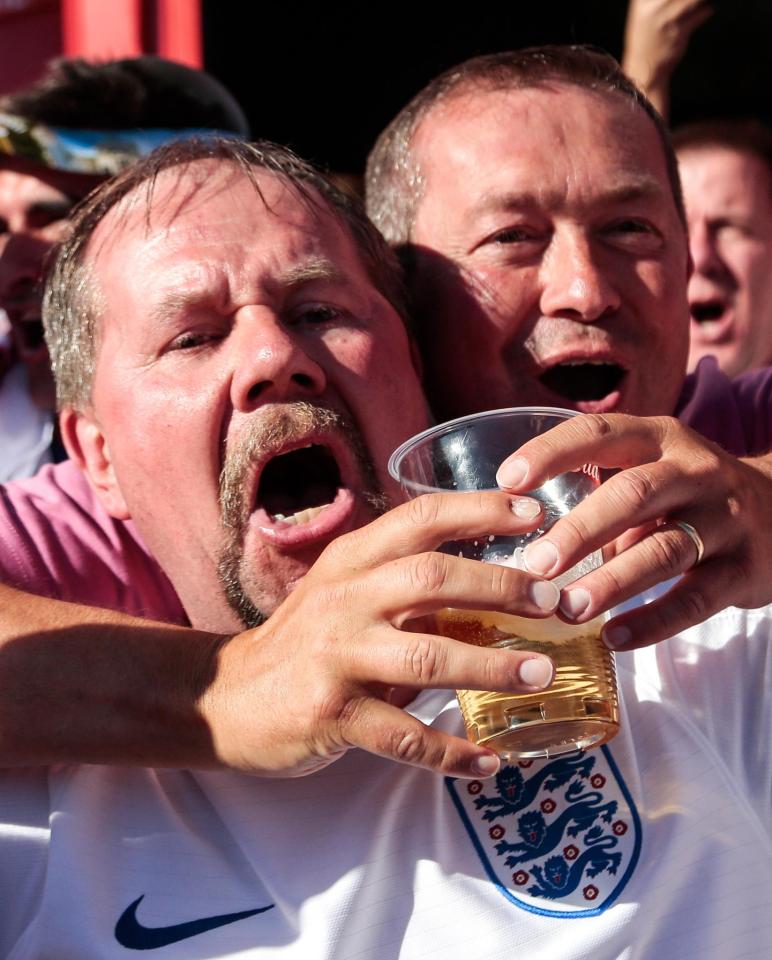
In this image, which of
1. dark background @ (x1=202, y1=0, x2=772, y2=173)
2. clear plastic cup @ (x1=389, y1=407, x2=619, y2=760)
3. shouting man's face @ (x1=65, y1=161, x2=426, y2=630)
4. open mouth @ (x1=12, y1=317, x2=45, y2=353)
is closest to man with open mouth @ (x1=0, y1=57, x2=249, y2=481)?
A: open mouth @ (x1=12, y1=317, x2=45, y2=353)

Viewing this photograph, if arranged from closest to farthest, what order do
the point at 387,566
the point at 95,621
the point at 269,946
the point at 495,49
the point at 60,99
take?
the point at 387,566, the point at 269,946, the point at 95,621, the point at 60,99, the point at 495,49

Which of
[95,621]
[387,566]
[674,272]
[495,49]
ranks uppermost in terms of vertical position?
[387,566]

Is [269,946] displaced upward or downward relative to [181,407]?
downward

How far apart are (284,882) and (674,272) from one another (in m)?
1.56

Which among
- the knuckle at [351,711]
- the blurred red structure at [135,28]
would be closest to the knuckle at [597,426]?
the knuckle at [351,711]

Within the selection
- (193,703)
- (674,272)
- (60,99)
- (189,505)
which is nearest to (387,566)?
(193,703)

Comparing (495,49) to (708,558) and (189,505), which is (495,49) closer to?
(189,505)

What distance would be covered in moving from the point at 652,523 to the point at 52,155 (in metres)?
2.71

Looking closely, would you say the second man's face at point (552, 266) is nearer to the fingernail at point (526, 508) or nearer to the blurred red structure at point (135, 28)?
the fingernail at point (526, 508)

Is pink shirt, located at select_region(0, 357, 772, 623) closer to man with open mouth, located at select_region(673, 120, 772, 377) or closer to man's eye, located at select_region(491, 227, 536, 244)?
man's eye, located at select_region(491, 227, 536, 244)

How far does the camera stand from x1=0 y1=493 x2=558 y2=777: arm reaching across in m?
1.54

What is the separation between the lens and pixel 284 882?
1976mm

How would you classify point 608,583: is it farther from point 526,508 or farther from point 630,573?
point 526,508

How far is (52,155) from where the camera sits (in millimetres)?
3924
